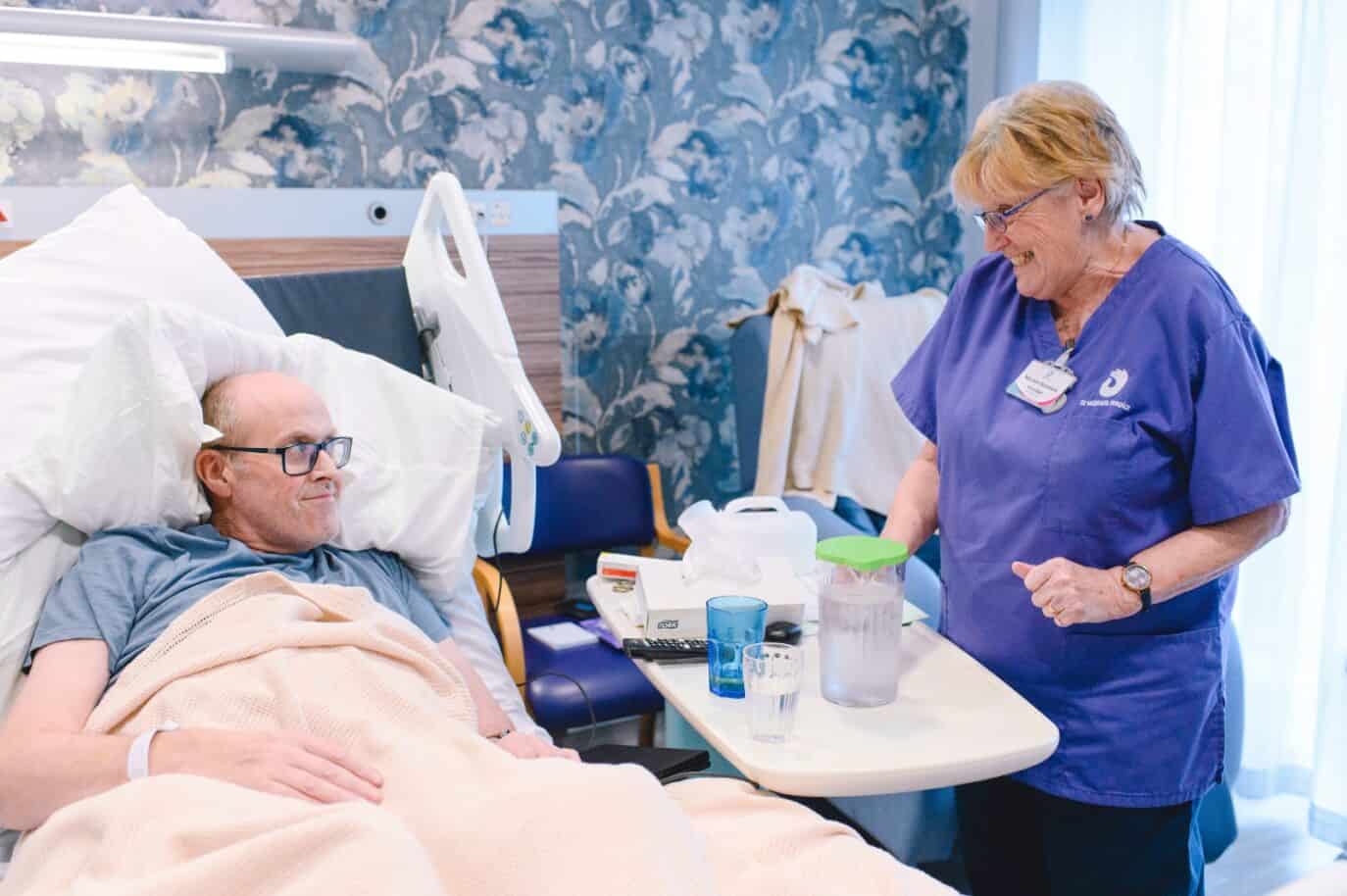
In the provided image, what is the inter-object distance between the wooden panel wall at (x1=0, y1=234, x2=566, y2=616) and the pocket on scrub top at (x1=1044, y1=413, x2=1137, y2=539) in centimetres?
185

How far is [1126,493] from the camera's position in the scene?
4.87 ft

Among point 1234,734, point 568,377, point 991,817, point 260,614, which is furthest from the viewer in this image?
point 568,377

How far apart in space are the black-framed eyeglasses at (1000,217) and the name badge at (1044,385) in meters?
0.19

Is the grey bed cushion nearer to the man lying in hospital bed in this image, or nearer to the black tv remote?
the man lying in hospital bed

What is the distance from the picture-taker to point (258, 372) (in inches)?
70.1

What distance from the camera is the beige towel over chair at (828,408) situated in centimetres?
320

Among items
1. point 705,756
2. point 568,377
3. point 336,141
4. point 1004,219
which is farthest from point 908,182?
point 705,756

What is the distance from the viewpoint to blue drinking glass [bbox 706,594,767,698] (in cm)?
145

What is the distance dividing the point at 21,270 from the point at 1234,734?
2401mm

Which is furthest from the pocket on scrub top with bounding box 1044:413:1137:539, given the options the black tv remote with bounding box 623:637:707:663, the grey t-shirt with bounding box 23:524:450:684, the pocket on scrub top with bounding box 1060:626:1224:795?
the grey t-shirt with bounding box 23:524:450:684

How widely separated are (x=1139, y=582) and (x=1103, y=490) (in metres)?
0.13

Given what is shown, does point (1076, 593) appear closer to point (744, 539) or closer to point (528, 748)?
point (744, 539)

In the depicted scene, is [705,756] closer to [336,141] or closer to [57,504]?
[57,504]

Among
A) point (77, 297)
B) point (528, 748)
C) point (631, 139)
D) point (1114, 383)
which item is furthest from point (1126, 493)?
point (631, 139)
